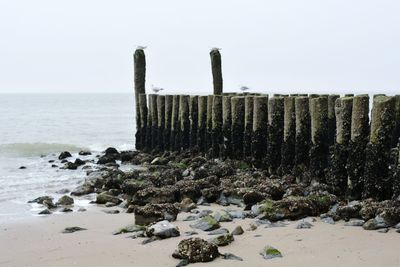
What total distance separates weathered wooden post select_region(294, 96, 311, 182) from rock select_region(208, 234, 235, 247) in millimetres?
4472

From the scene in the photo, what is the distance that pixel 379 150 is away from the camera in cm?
960

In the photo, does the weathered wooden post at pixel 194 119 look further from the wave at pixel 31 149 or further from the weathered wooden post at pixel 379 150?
the wave at pixel 31 149

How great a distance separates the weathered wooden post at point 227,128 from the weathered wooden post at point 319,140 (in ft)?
13.0

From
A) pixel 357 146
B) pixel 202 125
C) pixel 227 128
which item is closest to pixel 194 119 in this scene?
pixel 202 125

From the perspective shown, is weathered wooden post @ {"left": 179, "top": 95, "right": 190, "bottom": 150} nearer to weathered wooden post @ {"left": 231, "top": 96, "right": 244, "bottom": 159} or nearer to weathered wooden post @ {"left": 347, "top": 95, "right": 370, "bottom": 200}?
weathered wooden post @ {"left": 231, "top": 96, "right": 244, "bottom": 159}

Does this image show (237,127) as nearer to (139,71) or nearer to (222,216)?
(222,216)

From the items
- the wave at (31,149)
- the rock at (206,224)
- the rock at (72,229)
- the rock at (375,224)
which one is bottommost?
the wave at (31,149)

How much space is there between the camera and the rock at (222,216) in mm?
9211

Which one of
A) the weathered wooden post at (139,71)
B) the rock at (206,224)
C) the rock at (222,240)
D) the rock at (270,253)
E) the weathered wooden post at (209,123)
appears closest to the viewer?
the rock at (270,253)

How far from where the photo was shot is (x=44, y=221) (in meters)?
10.2

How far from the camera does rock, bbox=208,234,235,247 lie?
747 centimetres

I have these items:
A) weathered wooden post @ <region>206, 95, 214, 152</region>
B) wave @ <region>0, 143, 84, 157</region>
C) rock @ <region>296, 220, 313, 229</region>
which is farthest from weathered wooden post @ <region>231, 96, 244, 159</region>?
wave @ <region>0, 143, 84, 157</region>

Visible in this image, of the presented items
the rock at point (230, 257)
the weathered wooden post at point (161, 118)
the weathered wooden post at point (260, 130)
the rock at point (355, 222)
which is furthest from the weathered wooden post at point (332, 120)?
the weathered wooden post at point (161, 118)

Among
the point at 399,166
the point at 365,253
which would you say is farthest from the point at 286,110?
the point at 365,253
